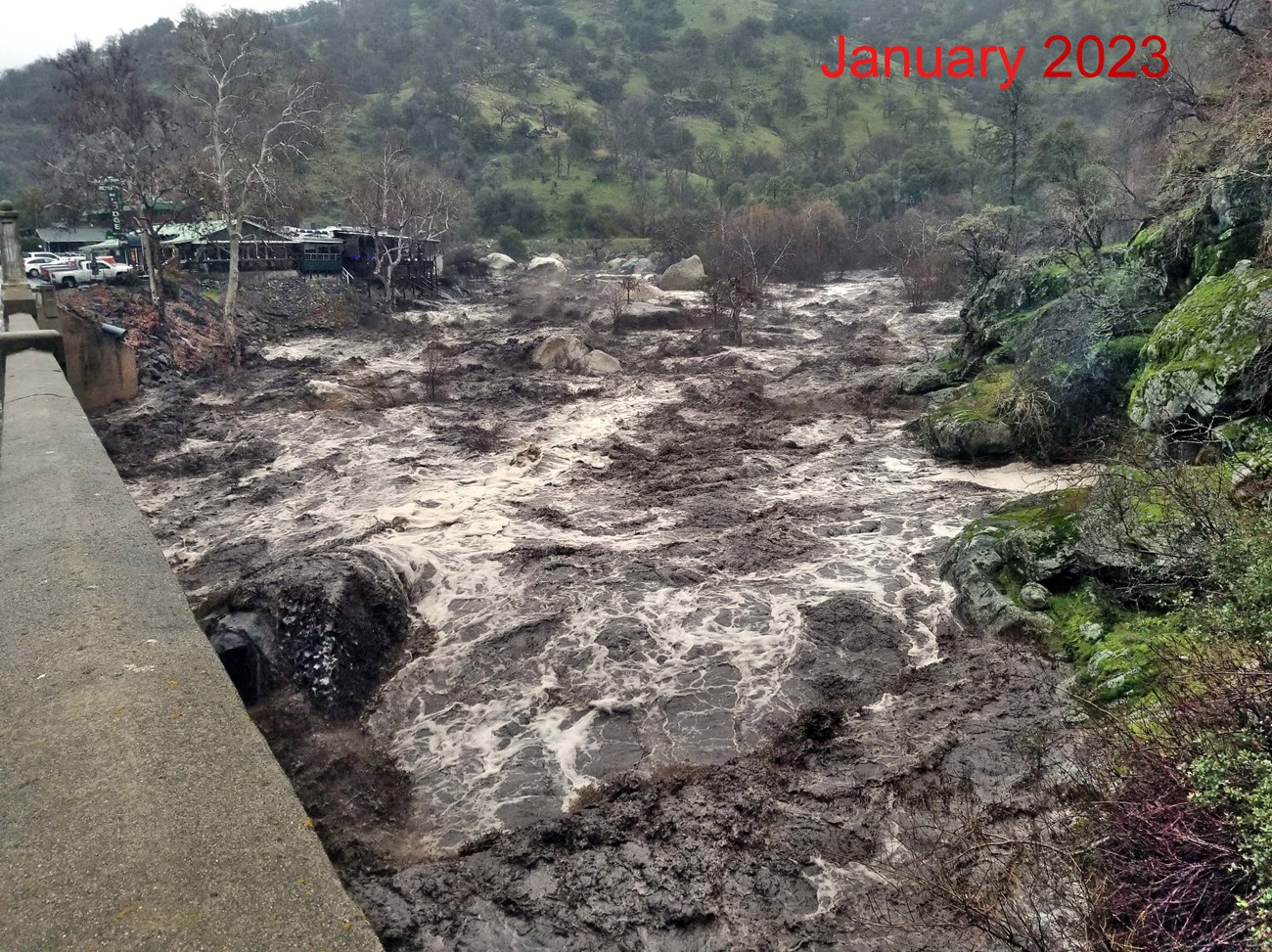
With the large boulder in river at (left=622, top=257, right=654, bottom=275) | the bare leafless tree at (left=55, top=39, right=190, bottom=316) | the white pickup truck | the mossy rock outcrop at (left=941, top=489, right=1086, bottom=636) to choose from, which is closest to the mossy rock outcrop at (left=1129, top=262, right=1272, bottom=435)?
the mossy rock outcrop at (left=941, top=489, right=1086, bottom=636)

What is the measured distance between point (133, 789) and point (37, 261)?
33746 mm

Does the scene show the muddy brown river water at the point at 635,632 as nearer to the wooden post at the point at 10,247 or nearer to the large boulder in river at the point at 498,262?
the wooden post at the point at 10,247

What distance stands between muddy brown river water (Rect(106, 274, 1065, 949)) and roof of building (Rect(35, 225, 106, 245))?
22800 mm

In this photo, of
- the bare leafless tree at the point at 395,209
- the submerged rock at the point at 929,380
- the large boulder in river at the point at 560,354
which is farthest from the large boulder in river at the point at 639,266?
the submerged rock at the point at 929,380

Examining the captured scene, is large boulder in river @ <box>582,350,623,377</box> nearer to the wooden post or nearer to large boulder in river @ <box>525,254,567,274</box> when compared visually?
the wooden post

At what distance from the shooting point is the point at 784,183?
5603 centimetres

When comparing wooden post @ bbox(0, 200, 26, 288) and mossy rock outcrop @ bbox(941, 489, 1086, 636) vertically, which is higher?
wooden post @ bbox(0, 200, 26, 288)

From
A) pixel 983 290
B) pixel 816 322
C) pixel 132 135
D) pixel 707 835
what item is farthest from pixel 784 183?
pixel 707 835

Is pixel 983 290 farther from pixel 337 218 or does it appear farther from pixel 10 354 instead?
pixel 337 218

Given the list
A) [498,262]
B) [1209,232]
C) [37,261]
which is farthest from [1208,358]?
[498,262]

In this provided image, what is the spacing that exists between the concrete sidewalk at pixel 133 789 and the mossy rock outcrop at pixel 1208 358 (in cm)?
981

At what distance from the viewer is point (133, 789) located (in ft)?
13.9

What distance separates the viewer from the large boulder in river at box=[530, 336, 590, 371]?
24.4 meters

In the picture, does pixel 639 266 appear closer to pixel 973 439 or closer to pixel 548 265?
pixel 548 265
